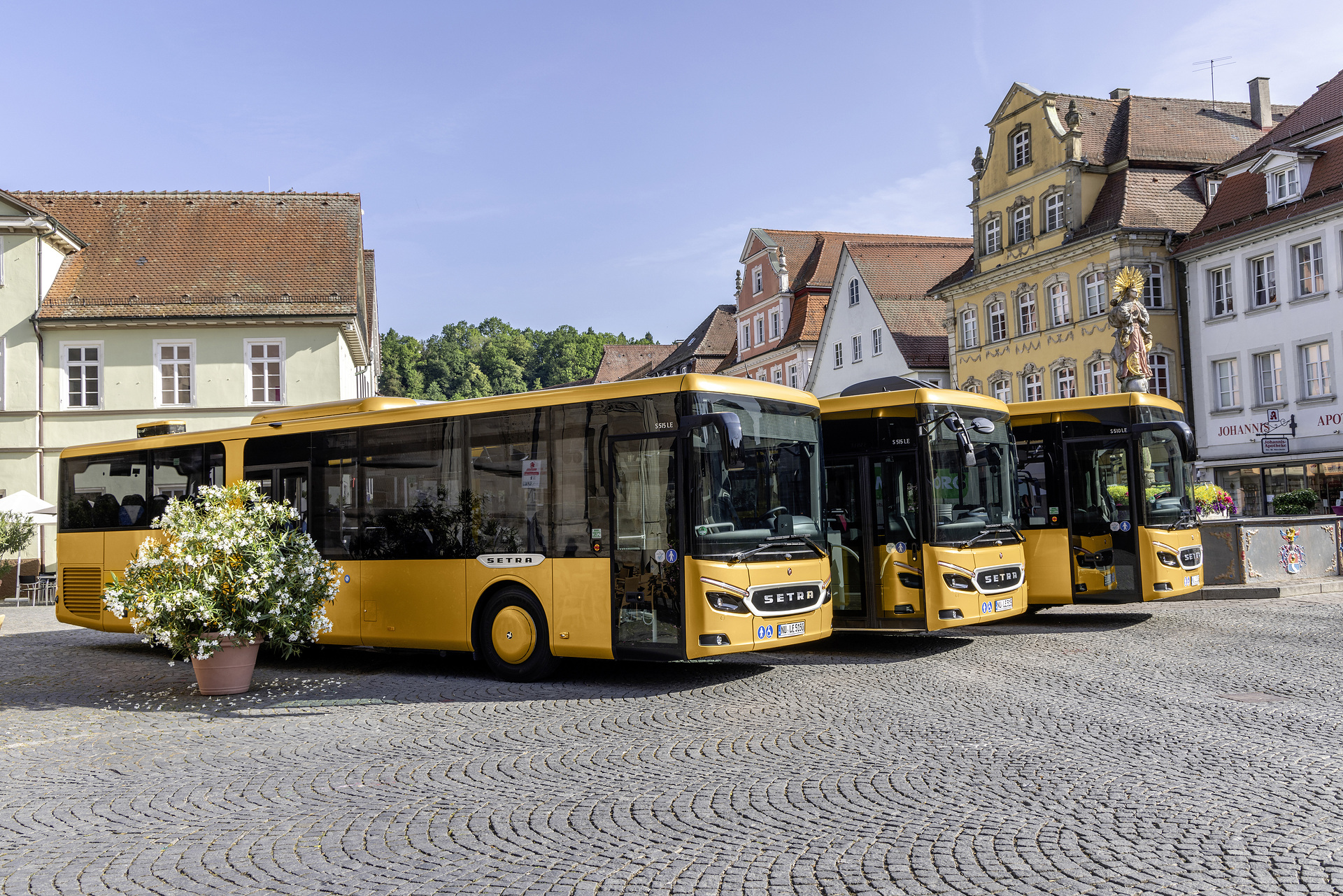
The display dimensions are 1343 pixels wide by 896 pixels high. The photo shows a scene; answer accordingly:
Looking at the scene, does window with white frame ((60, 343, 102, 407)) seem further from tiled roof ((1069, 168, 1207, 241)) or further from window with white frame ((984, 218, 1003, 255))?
window with white frame ((984, 218, 1003, 255))

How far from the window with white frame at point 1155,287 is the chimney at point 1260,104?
10.3 m

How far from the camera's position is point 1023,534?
16.0 meters

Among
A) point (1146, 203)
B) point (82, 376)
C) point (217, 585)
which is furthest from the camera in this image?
point (1146, 203)

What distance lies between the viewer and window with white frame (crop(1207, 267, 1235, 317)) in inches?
1484

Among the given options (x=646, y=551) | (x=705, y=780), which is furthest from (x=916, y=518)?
(x=705, y=780)

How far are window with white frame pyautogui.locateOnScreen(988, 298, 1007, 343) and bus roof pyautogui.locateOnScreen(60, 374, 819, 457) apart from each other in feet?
110

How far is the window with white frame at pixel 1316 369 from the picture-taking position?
112 ft

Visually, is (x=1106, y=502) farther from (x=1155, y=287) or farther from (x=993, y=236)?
(x=993, y=236)

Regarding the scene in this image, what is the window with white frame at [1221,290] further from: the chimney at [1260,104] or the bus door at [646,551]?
the bus door at [646,551]

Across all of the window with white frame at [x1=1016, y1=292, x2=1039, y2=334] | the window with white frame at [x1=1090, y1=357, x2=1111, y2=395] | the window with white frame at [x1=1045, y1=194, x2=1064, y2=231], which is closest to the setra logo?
the window with white frame at [x1=1090, y1=357, x2=1111, y2=395]

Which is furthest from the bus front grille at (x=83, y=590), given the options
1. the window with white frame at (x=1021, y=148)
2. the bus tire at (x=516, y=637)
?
the window with white frame at (x=1021, y=148)

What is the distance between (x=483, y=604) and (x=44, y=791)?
5.17m

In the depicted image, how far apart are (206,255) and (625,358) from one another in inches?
2389

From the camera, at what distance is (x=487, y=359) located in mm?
138375
